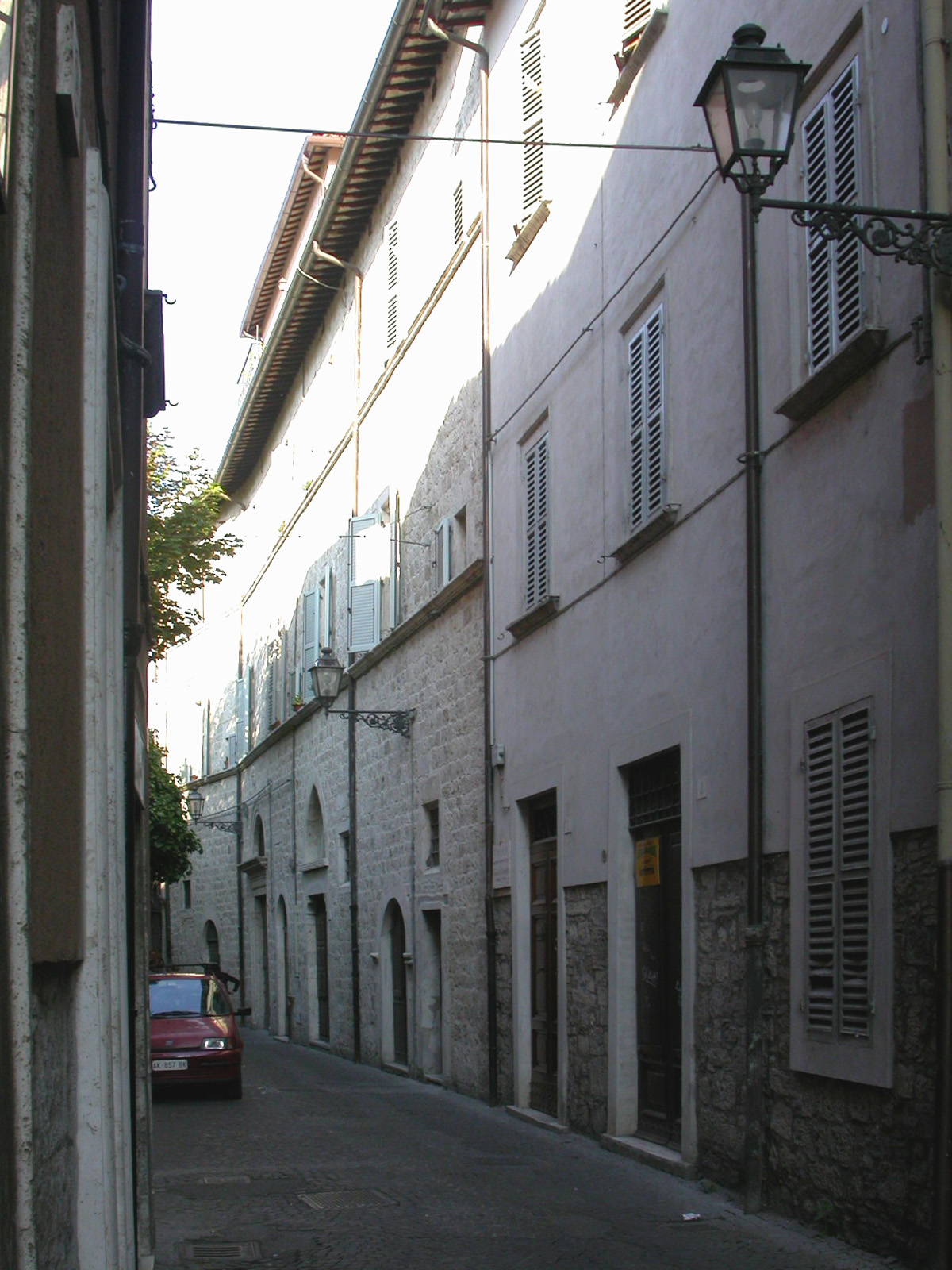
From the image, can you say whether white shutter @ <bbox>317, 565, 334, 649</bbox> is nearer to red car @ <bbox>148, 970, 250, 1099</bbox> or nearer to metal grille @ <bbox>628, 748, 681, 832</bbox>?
red car @ <bbox>148, 970, 250, 1099</bbox>

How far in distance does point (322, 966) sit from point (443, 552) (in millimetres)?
10319

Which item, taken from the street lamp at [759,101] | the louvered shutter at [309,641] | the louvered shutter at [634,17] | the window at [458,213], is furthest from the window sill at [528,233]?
the louvered shutter at [309,641]

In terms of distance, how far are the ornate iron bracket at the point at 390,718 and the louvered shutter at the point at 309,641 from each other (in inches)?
217

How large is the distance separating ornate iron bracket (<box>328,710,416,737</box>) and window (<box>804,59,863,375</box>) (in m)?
12.0

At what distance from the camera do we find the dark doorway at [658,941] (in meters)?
11.6

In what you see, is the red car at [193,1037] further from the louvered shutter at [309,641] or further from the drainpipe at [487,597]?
the louvered shutter at [309,641]

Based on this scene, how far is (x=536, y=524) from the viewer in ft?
50.9

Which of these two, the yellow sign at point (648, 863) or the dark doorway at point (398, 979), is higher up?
the yellow sign at point (648, 863)

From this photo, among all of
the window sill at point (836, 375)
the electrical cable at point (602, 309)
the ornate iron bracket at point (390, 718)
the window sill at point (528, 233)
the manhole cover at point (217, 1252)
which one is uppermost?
the window sill at point (528, 233)

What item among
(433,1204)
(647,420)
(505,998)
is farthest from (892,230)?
(505,998)

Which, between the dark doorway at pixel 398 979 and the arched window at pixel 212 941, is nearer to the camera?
the dark doorway at pixel 398 979

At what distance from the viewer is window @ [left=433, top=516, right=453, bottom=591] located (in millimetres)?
19125

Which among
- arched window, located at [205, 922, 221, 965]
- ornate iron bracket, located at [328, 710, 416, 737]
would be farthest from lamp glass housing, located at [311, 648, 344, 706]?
arched window, located at [205, 922, 221, 965]

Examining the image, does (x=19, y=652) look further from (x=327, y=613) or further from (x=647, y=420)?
(x=327, y=613)
